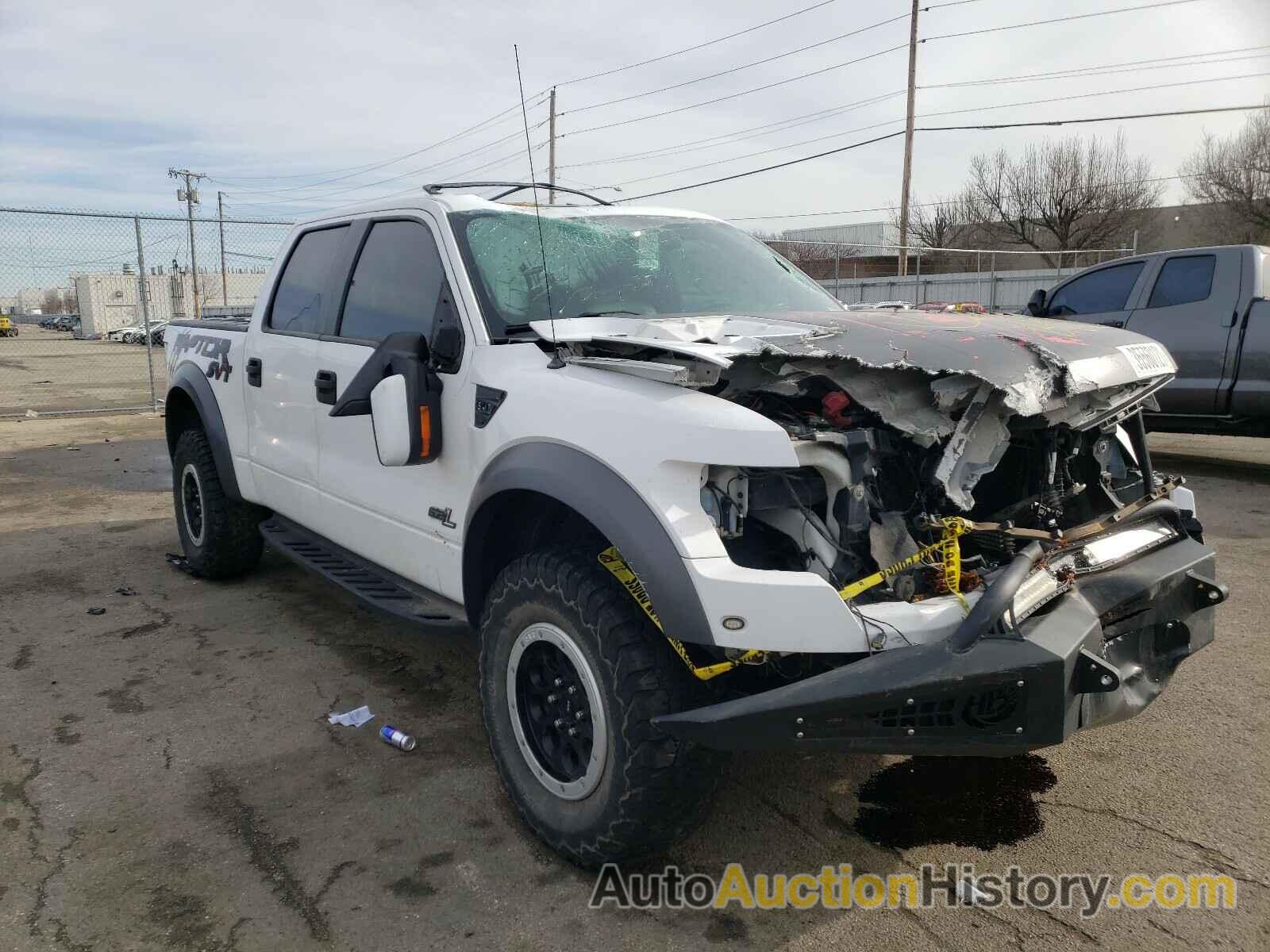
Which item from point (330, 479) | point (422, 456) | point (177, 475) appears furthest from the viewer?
point (177, 475)

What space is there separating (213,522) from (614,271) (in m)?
3.12

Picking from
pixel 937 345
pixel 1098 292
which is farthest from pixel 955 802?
pixel 1098 292

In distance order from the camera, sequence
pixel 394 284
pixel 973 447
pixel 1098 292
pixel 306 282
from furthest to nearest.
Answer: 1. pixel 1098 292
2. pixel 306 282
3. pixel 394 284
4. pixel 973 447

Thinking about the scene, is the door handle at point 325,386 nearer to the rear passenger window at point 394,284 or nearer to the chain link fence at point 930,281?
the rear passenger window at point 394,284

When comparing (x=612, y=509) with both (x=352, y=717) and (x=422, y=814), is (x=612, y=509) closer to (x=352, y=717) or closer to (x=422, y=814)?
(x=422, y=814)

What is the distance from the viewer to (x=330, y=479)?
13.5 ft

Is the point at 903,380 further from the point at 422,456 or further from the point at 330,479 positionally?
the point at 330,479

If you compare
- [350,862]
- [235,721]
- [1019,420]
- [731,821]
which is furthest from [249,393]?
[1019,420]

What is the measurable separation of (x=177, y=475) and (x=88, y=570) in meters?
0.89

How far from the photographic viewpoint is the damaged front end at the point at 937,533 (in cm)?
222

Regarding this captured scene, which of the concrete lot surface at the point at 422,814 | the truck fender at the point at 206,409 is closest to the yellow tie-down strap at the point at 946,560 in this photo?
the concrete lot surface at the point at 422,814

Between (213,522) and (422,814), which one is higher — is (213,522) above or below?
above

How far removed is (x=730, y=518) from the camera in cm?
244

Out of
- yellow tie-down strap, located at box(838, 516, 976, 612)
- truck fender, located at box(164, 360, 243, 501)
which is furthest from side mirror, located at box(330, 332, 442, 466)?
truck fender, located at box(164, 360, 243, 501)
